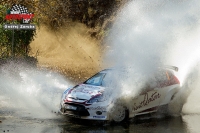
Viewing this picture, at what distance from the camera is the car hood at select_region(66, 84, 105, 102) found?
12891 mm

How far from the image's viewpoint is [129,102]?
1318 cm

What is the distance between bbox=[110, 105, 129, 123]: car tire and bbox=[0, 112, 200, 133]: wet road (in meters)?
0.16

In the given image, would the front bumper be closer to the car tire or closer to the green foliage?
the car tire

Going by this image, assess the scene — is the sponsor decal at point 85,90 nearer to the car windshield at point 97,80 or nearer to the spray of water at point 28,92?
the car windshield at point 97,80

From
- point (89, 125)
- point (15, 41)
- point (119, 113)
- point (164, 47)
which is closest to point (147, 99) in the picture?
point (119, 113)

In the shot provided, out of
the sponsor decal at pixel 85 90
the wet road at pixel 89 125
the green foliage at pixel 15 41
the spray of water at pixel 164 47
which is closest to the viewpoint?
the wet road at pixel 89 125

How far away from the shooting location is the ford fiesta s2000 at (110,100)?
12.7 m

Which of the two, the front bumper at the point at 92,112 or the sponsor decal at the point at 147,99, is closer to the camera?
the front bumper at the point at 92,112

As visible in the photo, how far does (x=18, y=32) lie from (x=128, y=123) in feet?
31.7

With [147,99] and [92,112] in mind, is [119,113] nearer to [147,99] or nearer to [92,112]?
[92,112]

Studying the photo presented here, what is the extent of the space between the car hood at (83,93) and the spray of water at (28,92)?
1199 mm

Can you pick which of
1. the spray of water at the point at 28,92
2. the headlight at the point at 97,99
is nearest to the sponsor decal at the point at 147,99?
the headlight at the point at 97,99

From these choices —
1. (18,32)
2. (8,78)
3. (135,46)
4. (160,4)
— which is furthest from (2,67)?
(160,4)

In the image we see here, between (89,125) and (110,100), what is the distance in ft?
2.89
